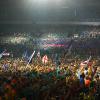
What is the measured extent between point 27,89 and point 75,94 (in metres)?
2.01

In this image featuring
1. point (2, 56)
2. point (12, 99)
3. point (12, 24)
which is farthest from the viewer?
point (12, 24)

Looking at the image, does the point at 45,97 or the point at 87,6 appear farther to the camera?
the point at 87,6

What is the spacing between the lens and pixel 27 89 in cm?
1429

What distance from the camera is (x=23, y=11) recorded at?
48688 mm

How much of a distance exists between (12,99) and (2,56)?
2454 centimetres

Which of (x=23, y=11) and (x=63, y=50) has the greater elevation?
(x=23, y=11)

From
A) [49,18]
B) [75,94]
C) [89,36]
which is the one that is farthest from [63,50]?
[75,94]

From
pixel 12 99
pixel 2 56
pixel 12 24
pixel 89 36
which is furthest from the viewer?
pixel 12 24

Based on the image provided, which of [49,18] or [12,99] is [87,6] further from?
[12,99]

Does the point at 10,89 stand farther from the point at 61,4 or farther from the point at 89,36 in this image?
the point at 61,4

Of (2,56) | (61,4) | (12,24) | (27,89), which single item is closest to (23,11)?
(12,24)

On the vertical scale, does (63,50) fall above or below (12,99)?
below

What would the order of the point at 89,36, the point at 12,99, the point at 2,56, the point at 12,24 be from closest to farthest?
the point at 12,99, the point at 2,56, the point at 89,36, the point at 12,24

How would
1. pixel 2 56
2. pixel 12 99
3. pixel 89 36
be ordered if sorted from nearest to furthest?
pixel 12 99, pixel 2 56, pixel 89 36
